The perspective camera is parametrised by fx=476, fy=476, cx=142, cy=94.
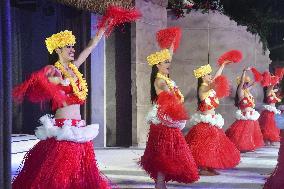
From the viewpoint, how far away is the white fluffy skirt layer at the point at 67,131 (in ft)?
14.0

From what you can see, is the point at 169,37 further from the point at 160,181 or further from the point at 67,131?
the point at 67,131

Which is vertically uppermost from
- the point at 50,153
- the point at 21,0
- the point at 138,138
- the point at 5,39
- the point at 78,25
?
the point at 21,0

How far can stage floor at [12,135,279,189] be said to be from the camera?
6.00m

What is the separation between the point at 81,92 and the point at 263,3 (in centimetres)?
1120

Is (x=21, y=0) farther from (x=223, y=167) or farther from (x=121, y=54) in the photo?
(x=223, y=167)

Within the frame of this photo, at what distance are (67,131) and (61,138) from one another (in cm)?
8

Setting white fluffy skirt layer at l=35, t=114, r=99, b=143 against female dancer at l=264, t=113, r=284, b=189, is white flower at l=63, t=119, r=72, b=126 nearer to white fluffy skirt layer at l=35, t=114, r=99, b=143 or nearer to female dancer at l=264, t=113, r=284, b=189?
white fluffy skirt layer at l=35, t=114, r=99, b=143

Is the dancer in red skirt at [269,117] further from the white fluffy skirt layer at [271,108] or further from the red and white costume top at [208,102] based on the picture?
the red and white costume top at [208,102]

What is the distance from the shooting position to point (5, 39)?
7.94ft

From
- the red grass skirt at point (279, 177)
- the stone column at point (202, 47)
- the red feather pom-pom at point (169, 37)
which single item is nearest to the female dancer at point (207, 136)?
the red feather pom-pom at point (169, 37)

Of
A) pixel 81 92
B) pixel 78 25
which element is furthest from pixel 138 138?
pixel 81 92

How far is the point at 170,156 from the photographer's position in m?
5.34

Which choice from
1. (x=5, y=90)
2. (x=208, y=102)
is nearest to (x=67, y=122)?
(x=5, y=90)

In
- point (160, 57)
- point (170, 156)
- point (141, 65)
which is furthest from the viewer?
point (141, 65)
